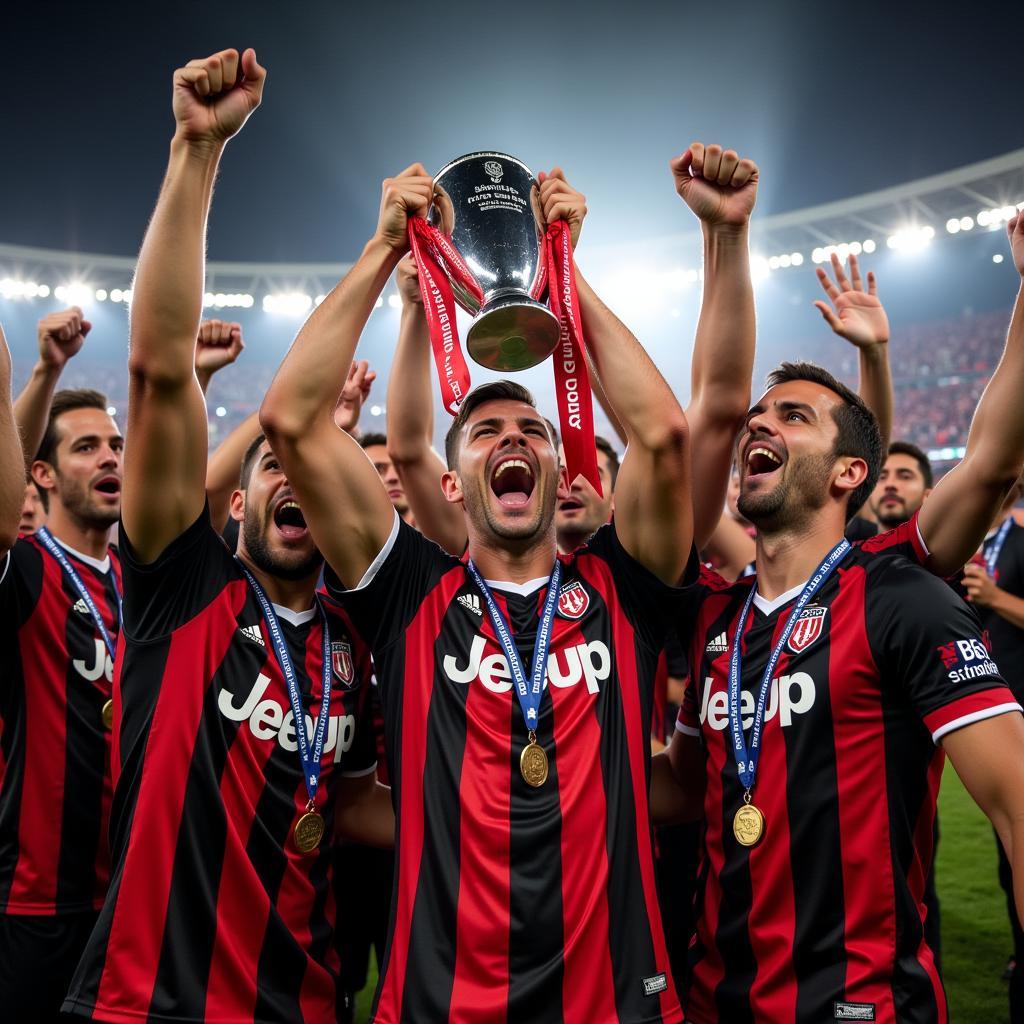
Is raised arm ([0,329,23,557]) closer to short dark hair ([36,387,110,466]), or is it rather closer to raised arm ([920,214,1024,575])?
short dark hair ([36,387,110,466])

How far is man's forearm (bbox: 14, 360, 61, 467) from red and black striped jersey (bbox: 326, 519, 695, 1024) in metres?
1.74

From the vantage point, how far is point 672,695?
376 centimetres

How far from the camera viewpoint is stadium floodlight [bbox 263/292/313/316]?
21141 mm

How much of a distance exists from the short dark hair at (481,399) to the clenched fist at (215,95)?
2.90 ft

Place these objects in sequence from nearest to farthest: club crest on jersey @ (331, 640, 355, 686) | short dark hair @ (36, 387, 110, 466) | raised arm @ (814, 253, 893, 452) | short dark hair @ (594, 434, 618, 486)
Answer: club crest on jersey @ (331, 640, 355, 686), raised arm @ (814, 253, 893, 452), short dark hair @ (36, 387, 110, 466), short dark hair @ (594, 434, 618, 486)

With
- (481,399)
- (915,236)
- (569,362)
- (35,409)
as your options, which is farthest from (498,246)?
(915,236)

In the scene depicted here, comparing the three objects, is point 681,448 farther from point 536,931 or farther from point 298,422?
point 536,931

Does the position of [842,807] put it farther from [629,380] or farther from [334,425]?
[334,425]

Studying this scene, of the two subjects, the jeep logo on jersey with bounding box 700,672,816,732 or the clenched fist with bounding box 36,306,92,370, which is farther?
the clenched fist with bounding box 36,306,92,370

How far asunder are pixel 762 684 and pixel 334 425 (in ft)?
3.95

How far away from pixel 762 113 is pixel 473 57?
535 cm

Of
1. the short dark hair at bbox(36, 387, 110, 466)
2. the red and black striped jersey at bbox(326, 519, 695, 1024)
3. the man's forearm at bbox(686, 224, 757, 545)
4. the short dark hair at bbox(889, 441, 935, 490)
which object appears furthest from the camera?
the short dark hair at bbox(889, 441, 935, 490)

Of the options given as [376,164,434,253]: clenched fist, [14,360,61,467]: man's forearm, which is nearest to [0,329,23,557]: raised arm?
[376,164,434,253]: clenched fist

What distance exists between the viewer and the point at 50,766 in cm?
246
